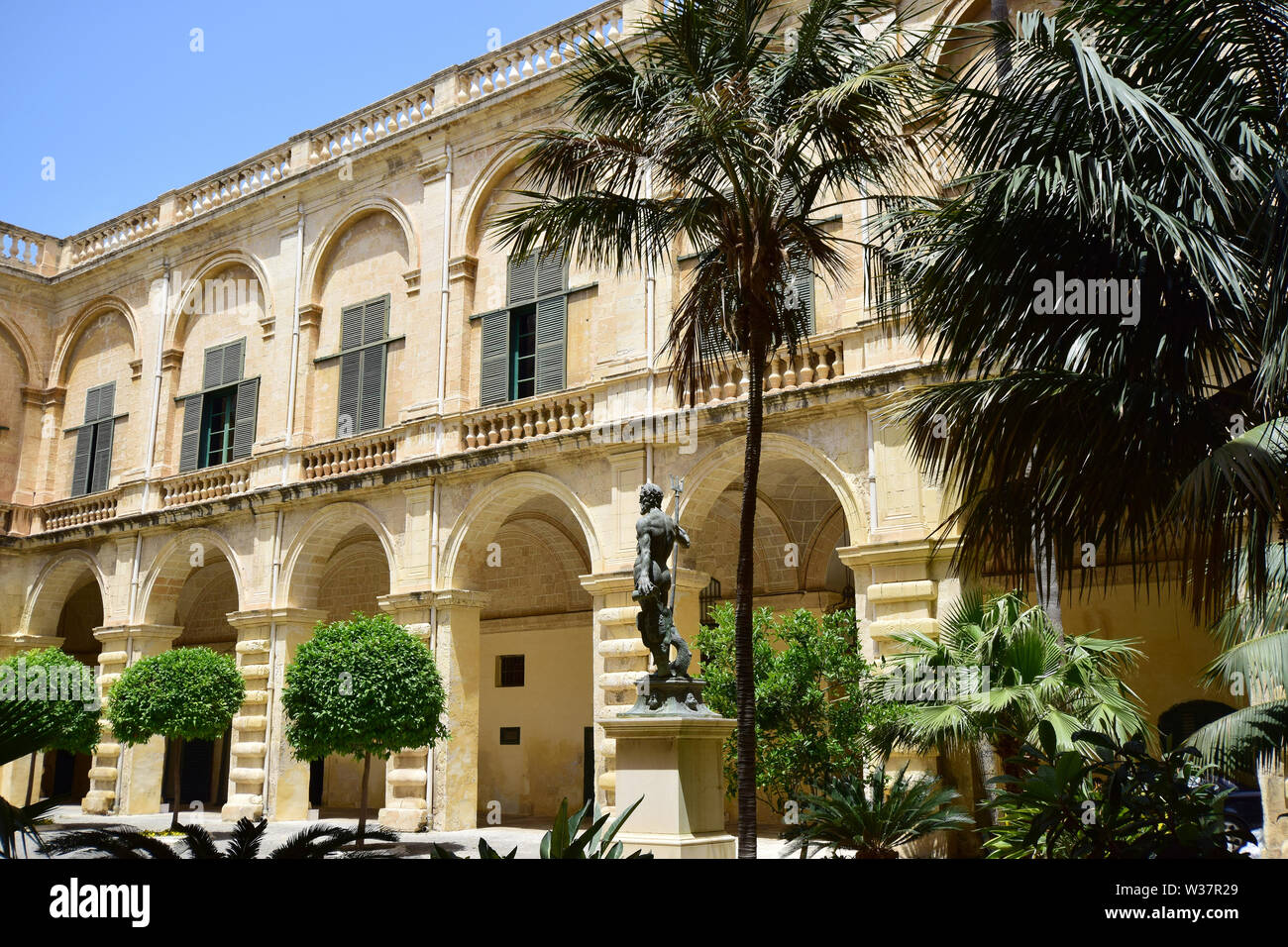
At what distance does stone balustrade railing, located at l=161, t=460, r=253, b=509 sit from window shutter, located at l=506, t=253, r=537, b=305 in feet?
19.5

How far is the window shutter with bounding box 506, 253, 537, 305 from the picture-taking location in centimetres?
1841

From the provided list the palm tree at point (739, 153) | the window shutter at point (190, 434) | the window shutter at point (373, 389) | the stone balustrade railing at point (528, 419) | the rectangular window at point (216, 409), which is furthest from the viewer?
the window shutter at point (190, 434)

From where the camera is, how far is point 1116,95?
688cm

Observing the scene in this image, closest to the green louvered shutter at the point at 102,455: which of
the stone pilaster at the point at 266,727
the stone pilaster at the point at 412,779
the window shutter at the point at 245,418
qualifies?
the window shutter at the point at 245,418

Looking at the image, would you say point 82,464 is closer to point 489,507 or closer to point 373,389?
point 373,389

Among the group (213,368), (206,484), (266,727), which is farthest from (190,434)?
(266,727)

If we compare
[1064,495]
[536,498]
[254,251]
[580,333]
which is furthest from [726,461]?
[254,251]

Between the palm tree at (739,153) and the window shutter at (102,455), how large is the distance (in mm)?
17008

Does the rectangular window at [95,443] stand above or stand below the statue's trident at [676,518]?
above

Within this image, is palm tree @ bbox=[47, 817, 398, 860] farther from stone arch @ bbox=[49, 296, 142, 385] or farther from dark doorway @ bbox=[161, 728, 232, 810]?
stone arch @ bbox=[49, 296, 142, 385]

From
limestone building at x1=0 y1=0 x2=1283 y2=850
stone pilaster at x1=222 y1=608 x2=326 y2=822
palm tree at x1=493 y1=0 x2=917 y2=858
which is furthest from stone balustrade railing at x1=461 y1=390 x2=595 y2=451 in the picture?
palm tree at x1=493 y1=0 x2=917 y2=858

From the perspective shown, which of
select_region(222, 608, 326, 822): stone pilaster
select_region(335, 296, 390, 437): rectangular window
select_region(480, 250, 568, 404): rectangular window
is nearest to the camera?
select_region(480, 250, 568, 404): rectangular window

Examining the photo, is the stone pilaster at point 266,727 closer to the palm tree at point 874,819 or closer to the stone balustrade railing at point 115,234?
the stone balustrade railing at point 115,234

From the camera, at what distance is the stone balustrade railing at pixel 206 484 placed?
2102 cm
